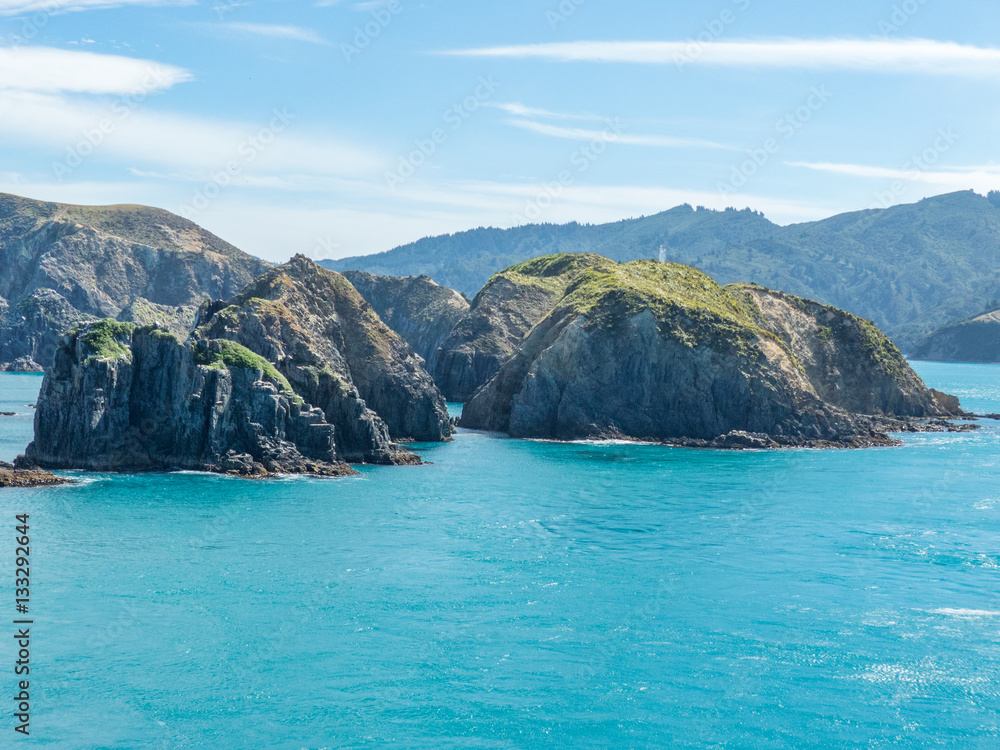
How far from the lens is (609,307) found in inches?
5143

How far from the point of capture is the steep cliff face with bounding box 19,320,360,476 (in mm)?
83250

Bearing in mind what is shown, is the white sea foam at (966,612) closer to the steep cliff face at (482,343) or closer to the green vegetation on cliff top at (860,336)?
the green vegetation on cliff top at (860,336)

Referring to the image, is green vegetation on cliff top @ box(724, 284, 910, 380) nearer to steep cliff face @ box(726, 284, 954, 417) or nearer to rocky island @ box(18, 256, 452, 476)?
steep cliff face @ box(726, 284, 954, 417)

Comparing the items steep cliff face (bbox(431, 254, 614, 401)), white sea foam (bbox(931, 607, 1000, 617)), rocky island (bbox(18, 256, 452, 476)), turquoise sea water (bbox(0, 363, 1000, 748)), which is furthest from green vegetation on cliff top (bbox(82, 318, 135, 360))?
steep cliff face (bbox(431, 254, 614, 401))

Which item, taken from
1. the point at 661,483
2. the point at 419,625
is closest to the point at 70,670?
the point at 419,625

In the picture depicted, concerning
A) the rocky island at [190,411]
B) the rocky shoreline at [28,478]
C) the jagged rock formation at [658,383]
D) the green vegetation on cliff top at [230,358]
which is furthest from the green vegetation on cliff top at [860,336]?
the rocky shoreline at [28,478]

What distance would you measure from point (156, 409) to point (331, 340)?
32.4 meters

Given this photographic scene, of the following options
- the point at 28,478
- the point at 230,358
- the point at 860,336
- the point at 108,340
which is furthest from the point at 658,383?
the point at 28,478

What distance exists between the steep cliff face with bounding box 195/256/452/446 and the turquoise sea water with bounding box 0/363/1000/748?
2153cm

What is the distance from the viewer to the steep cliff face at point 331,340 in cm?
9981

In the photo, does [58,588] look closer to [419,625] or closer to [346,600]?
[346,600]

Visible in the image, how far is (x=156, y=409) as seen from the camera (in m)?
85.9

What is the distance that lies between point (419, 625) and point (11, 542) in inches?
1175

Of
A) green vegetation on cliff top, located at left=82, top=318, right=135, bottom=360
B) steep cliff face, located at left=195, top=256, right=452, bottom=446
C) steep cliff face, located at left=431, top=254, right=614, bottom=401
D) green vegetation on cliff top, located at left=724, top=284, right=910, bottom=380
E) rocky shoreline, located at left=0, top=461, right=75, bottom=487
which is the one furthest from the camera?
steep cliff face, located at left=431, top=254, right=614, bottom=401
